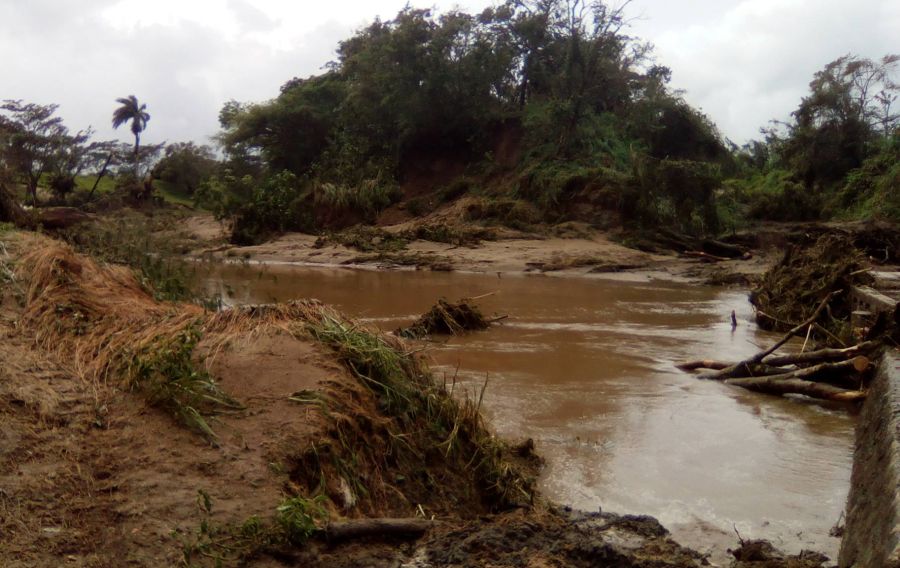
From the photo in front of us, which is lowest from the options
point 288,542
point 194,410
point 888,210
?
point 288,542

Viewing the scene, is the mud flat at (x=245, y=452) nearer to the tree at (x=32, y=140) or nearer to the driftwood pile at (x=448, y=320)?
the driftwood pile at (x=448, y=320)

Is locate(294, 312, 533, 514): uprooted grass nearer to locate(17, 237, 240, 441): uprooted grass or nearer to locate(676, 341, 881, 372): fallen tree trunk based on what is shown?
locate(17, 237, 240, 441): uprooted grass

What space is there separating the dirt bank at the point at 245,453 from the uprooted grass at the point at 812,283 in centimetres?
740

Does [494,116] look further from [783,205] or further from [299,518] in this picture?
[299,518]

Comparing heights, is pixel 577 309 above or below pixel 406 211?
below

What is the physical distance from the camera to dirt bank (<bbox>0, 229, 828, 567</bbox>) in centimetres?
330

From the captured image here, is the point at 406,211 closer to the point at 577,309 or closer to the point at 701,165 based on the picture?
the point at 701,165

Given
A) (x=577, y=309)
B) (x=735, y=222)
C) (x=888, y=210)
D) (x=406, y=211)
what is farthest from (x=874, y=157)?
(x=577, y=309)

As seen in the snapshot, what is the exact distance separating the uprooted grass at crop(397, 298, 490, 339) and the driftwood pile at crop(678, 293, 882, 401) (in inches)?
137

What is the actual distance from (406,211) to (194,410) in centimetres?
2407

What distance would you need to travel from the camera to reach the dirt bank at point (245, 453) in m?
3.30

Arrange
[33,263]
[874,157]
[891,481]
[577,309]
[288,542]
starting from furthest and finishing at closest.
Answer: [874,157]
[577,309]
[33,263]
[891,481]
[288,542]

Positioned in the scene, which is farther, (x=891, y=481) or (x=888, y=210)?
(x=888, y=210)

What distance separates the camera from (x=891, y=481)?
12.7 ft
